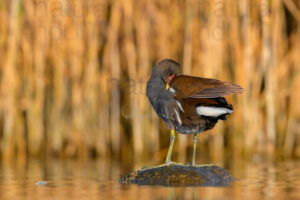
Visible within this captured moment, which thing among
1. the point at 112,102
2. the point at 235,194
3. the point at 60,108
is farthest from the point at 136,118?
the point at 235,194

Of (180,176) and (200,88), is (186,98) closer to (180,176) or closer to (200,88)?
(200,88)

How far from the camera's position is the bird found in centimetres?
477

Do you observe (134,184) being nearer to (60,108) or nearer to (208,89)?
(208,89)

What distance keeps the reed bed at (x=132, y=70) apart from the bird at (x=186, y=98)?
2.60 meters

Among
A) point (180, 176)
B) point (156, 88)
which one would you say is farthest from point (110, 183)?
point (156, 88)

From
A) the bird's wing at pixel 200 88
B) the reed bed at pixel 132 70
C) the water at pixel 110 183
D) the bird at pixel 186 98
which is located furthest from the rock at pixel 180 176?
the reed bed at pixel 132 70

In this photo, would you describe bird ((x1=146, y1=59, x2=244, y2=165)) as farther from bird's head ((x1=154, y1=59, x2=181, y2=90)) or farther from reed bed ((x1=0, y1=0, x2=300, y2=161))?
reed bed ((x1=0, y1=0, x2=300, y2=161))

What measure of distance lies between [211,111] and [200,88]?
197 millimetres

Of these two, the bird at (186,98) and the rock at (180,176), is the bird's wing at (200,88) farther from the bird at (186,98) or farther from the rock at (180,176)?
the rock at (180,176)

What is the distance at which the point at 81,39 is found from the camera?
782cm

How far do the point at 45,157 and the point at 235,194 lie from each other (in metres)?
4.05

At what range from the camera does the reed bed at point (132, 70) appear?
25.0ft

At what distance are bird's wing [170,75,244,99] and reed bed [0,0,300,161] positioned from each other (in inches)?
105

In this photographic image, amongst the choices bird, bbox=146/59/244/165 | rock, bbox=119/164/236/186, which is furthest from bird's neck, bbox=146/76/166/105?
rock, bbox=119/164/236/186
